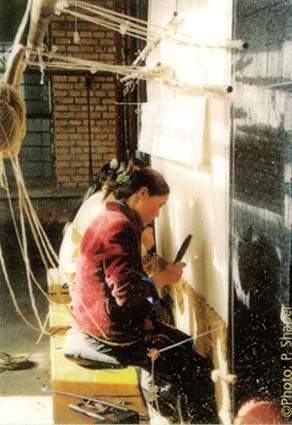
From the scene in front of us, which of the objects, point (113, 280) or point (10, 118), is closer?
point (10, 118)

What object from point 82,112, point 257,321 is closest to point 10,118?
point 257,321

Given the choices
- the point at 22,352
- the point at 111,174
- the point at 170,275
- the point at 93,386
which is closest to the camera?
the point at 93,386

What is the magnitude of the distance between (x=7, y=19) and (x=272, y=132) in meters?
5.95

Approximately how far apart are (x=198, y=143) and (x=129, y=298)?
1.06 metres

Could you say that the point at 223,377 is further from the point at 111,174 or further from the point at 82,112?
the point at 82,112

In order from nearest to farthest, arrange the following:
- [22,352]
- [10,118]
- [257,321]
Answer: [10,118], [257,321], [22,352]

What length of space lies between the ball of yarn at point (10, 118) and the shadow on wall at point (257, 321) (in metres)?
1.31

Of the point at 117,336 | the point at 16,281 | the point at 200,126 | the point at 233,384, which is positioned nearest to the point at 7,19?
the point at 16,281

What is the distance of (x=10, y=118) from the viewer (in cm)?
196

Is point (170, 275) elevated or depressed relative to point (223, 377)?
elevated

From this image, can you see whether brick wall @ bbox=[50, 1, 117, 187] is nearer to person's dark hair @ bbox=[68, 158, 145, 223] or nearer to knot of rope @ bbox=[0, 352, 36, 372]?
person's dark hair @ bbox=[68, 158, 145, 223]

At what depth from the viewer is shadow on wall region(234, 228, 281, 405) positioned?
263cm

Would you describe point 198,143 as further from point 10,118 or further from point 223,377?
point 10,118

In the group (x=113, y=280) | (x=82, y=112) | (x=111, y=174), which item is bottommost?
(x=113, y=280)
